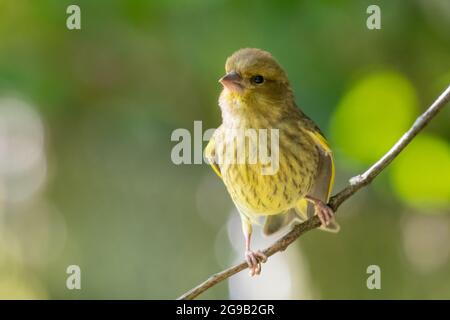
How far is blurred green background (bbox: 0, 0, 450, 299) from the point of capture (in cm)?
467

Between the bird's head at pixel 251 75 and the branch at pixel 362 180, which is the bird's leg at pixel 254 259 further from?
the bird's head at pixel 251 75

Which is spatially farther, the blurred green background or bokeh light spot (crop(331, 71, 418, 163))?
the blurred green background

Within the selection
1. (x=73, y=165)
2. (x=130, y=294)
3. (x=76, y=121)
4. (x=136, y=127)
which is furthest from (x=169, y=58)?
(x=130, y=294)

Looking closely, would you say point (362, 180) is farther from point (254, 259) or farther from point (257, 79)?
point (254, 259)

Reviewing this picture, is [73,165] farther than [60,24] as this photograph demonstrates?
Yes

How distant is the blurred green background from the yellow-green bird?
24.6 inches

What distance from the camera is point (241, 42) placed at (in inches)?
193

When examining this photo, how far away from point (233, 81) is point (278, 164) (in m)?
0.85

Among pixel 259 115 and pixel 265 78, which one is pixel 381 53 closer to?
pixel 259 115

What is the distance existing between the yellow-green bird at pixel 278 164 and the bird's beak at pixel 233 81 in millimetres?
281

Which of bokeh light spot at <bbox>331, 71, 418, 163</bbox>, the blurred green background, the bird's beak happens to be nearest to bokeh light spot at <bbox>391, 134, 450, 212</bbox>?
the blurred green background

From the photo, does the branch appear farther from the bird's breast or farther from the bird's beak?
the bird's breast

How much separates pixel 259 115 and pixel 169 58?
87.5 inches

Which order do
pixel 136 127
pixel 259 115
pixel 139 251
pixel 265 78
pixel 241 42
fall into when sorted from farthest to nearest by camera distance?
pixel 139 251
pixel 136 127
pixel 241 42
pixel 259 115
pixel 265 78
